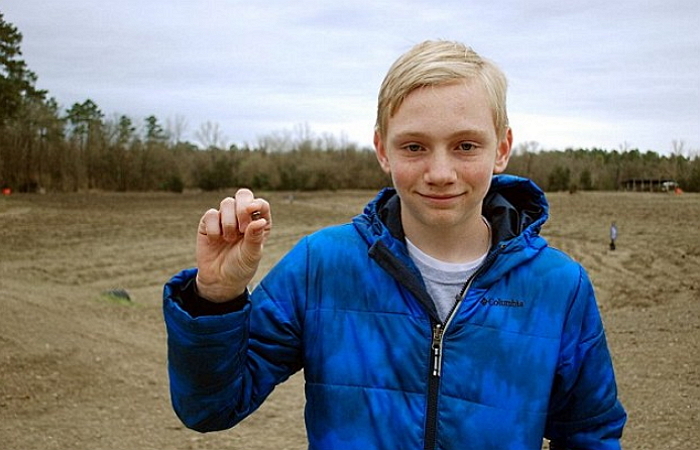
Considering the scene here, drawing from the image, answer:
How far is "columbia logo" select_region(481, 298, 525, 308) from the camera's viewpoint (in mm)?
1593

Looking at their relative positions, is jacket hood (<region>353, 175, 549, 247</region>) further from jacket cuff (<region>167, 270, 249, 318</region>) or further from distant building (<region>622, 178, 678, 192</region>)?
distant building (<region>622, 178, 678, 192</region>)

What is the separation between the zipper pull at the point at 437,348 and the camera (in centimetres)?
155

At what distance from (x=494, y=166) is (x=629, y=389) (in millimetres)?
5321

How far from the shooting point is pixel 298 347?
1.62 meters

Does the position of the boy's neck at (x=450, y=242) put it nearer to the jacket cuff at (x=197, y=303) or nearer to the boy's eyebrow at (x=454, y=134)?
the boy's eyebrow at (x=454, y=134)

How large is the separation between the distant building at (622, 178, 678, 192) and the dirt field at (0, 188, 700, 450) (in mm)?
302

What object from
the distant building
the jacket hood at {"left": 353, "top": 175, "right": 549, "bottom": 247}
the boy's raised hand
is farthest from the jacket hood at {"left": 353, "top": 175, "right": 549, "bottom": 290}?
the distant building

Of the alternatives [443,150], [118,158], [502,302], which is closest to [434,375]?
[502,302]

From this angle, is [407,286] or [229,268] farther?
[407,286]

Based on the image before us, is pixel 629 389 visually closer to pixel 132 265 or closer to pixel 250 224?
pixel 250 224

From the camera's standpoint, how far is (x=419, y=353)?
1.55m

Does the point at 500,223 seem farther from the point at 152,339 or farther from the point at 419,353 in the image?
the point at 152,339

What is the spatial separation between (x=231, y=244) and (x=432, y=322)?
1.59 feet

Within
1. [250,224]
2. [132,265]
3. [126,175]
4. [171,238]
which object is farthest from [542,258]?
[126,175]
